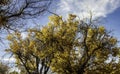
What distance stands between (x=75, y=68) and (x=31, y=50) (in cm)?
791

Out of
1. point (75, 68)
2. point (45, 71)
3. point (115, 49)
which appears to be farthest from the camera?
point (45, 71)

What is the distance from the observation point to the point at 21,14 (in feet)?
40.9

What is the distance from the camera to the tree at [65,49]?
103 ft

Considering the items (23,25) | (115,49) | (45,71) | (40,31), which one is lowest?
(45,71)

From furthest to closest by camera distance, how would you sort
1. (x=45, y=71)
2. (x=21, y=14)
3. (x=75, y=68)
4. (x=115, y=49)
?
(x=45, y=71) → (x=115, y=49) → (x=75, y=68) → (x=21, y=14)

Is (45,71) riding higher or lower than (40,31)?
lower

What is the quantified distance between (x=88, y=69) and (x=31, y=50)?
8.90m

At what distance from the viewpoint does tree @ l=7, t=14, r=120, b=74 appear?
31391 mm

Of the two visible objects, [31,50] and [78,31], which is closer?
[78,31]

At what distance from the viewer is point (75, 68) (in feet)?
102

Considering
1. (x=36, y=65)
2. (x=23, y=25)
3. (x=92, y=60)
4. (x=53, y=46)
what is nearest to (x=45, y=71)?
(x=36, y=65)

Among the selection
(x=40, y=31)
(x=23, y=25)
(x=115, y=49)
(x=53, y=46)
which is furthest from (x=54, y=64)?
(x=23, y=25)

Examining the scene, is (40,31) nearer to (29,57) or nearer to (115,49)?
(29,57)

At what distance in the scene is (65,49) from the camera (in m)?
32.1
